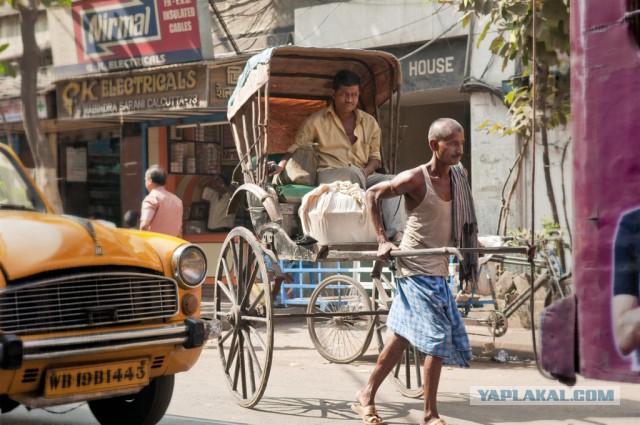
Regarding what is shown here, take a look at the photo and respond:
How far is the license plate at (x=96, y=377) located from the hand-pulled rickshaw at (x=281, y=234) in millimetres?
1391

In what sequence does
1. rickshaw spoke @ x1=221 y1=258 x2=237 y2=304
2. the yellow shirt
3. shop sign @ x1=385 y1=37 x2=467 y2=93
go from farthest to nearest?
shop sign @ x1=385 y1=37 x2=467 y2=93
the yellow shirt
rickshaw spoke @ x1=221 y1=258 x2=237 y2=304

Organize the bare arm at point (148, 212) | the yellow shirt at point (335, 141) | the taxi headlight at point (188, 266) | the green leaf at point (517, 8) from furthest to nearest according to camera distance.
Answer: the bare arm at point (148, 212) → the green leaf at point (517, 8) → the yellow shirt at point (335, 141) → the taxi headlight at point (188, 266)

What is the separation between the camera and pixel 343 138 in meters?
8.02

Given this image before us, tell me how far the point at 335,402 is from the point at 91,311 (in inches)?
104

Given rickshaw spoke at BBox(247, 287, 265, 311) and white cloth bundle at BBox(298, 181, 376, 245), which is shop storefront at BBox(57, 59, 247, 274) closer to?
rickshaw spoke at BBox(247, 287, 265, 311)

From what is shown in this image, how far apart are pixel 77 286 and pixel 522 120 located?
6.82 metres

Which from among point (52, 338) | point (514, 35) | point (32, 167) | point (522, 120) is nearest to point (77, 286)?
point (52, 338)

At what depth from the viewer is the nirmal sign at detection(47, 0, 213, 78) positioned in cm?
1487

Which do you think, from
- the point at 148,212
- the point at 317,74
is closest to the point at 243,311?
the point at 317,74

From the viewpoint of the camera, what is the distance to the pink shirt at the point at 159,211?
10039 millimetres

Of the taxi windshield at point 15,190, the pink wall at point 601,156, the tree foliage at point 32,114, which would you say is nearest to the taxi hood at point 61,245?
the taxi windshield at point 15,190

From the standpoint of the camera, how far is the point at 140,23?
51.2 feet

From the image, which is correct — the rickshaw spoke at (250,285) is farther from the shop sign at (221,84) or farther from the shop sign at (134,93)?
the shop sign at (134,93)

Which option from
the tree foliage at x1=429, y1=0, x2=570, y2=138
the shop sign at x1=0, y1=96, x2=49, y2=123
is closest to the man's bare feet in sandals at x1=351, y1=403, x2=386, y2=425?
the tree foliage at x1=429, y1=0, x2=570, y2=138
